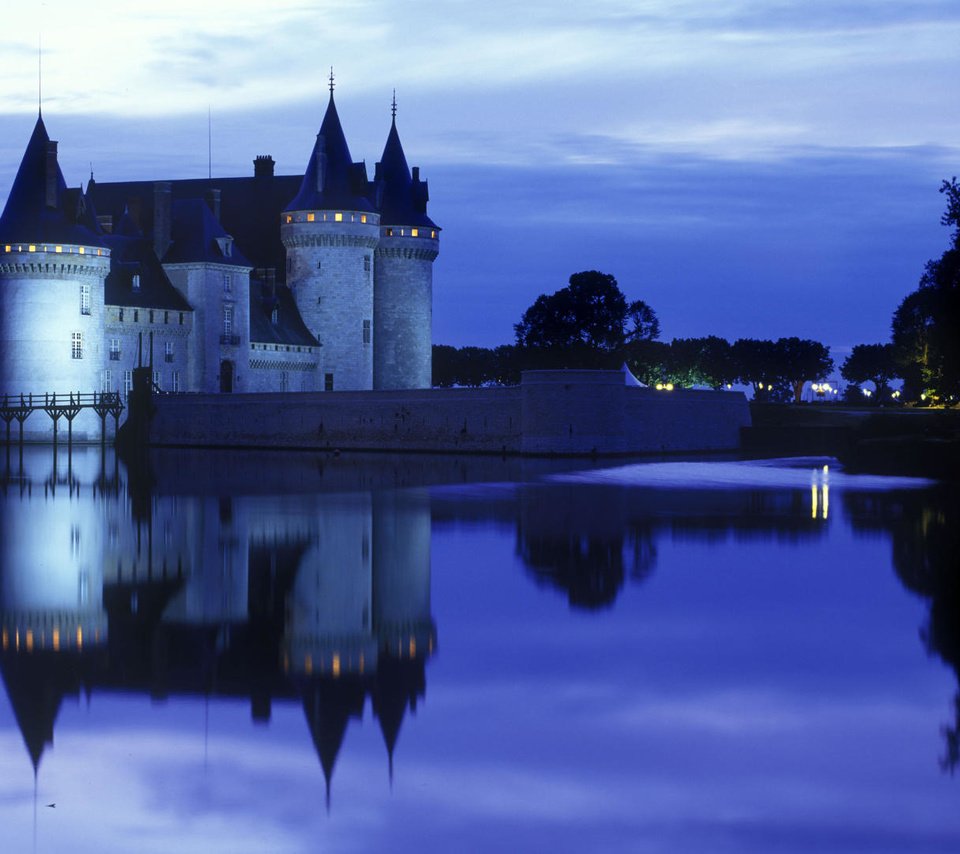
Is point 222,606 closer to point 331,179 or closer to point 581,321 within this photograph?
point 331,179

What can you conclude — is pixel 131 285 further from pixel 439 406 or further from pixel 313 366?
pixel 439 406

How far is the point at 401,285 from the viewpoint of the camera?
73125mm

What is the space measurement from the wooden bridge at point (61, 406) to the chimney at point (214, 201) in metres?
12.0

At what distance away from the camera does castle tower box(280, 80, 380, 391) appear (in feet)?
228

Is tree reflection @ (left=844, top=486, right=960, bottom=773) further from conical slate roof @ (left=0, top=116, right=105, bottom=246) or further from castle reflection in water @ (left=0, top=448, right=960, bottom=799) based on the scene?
conical slate roof @ (left=0, top=116, right=105, bottom=246)

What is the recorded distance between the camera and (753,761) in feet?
34.5

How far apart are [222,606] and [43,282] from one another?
46.6 metres

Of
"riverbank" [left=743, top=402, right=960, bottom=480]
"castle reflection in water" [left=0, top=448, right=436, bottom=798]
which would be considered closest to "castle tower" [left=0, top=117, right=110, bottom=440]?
"riverbank" [left=743, top=402, right=960, bottom=480]

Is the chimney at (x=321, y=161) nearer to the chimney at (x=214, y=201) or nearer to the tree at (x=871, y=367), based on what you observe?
the chimney at (x=214, y=201)

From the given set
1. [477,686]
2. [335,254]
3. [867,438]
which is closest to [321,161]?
[335,254]

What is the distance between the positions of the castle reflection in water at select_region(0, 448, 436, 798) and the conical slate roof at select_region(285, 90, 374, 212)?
40093 mm

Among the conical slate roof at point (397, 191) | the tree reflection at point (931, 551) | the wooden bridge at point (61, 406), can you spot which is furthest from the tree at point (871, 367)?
the tree reflection at point (931, 551)

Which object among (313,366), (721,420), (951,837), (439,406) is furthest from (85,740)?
(313,366)

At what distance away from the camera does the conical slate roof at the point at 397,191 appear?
2869 inches
